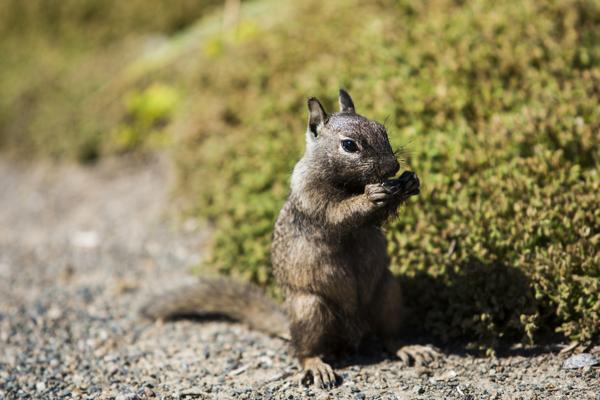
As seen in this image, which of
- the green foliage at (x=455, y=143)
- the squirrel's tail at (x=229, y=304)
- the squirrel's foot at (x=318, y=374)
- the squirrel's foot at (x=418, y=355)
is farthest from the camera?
the squirrel's tail at (x=229, y=304)

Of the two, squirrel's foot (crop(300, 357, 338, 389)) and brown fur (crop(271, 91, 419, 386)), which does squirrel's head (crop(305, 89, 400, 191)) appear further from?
squirrel's foot (crop(300, 357, 338, 389))

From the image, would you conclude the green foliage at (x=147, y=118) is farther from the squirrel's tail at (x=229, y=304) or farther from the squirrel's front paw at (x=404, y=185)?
the squirrel's front paw at (x=404, y=185)

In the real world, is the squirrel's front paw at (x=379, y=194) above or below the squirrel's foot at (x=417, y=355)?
above

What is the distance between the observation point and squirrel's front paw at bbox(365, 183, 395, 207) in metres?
3.77

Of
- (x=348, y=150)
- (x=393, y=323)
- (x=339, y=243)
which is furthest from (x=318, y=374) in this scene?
(x=348, y=150)

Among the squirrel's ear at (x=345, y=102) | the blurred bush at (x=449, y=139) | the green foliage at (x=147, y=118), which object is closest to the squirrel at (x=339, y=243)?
the squirrel's ear at (x=345, y=102)

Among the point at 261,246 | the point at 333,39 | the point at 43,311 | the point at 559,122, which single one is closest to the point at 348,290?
the point at 261,246

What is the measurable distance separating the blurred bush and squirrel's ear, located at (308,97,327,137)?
124 centimetres

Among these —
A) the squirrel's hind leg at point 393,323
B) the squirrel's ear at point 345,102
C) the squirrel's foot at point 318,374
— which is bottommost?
the squirrel's foot at point 318,374

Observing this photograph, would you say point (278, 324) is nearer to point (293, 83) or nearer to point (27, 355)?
point (27, 355)

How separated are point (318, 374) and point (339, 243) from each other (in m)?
0.85

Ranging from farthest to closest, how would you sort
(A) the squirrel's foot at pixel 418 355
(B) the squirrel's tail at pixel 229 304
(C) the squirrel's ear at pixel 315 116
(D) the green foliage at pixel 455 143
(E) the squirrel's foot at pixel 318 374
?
(B) the squirrel's tail at pixel 229 304, (D) the green foliage at pixel 455 143, (A) the squirrel's foot at pixel 418 355, (E) the squirrel's foot at pixel 318 374, (C) the squirrel's ear at pixel 315 116

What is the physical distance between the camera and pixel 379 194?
3.79 meters

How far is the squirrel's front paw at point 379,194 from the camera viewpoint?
3773 mm
